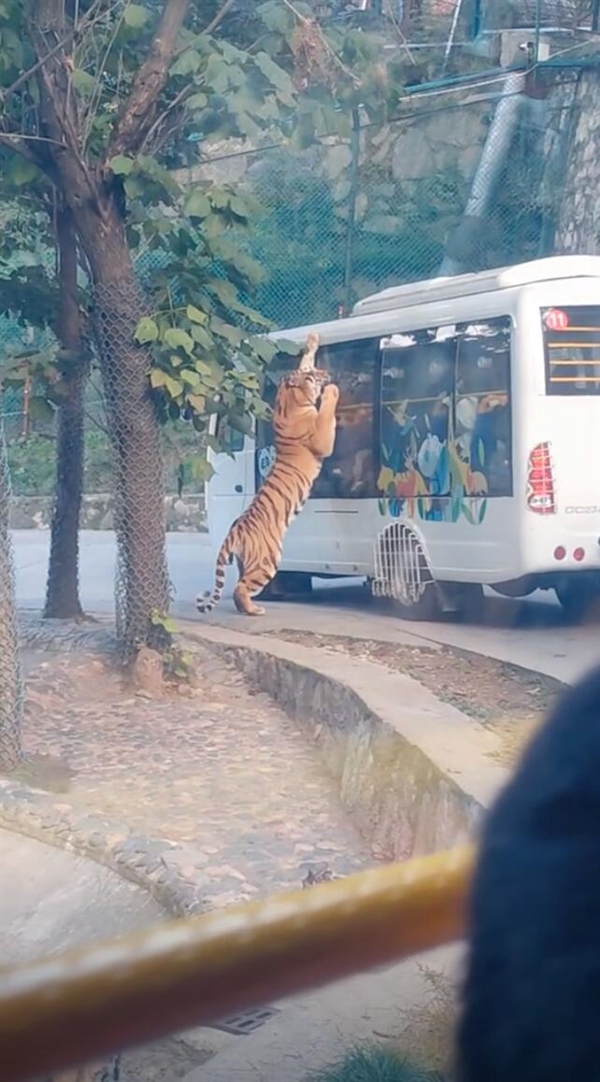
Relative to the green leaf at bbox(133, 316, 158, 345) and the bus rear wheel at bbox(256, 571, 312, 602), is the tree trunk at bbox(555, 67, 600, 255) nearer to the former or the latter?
the bus rear wheel at bbox(256, 571, 312, 602)

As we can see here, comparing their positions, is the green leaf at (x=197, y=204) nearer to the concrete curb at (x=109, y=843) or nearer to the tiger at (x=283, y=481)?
the concrete curb at (x=109, y=843)

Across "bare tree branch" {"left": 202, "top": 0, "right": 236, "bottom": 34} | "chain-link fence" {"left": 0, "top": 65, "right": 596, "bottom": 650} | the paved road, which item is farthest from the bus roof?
"chain-link fence" {"left": 0, "top": 65, "right": 596, "bottom": 650}

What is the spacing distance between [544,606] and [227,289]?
4700 millimetres

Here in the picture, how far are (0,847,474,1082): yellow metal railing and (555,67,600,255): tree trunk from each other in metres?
14.2

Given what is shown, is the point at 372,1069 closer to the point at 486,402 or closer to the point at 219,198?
the point at 219,198

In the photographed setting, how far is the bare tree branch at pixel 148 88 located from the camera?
8.25 meters

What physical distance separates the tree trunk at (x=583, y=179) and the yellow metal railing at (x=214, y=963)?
14175mm

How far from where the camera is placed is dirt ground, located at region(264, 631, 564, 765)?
714 cm

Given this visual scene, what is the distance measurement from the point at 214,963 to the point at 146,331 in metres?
7.18

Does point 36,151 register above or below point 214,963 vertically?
above

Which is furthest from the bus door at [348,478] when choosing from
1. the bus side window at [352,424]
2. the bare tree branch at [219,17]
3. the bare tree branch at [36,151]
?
the bare tree branch at [36,151]

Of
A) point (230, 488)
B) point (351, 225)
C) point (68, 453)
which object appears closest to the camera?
point (68, 453)

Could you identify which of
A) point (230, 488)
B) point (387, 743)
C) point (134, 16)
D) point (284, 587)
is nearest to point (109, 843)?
point (387, 743)

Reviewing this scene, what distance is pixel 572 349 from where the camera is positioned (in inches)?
411
